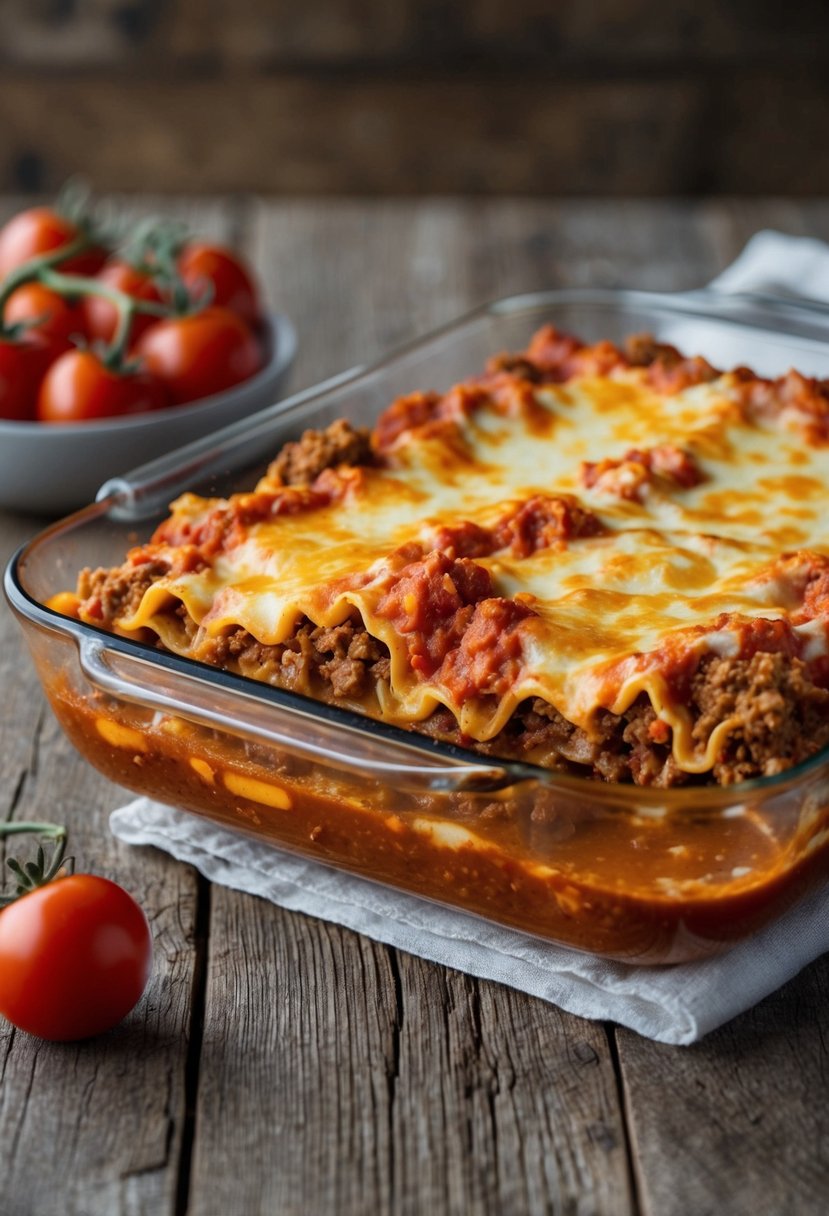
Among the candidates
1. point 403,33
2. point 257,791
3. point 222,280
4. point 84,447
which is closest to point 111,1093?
point 257,791

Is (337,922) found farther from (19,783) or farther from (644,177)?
(644,177)

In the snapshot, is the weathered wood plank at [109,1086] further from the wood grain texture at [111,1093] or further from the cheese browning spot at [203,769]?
the cheese browning spot at [203,769]

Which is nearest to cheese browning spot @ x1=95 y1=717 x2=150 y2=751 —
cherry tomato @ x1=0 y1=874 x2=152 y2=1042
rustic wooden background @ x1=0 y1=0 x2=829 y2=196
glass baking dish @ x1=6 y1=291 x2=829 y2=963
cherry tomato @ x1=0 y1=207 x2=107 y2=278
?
glass baking dish @ x1=6 y1=291 x2=829 y2=963

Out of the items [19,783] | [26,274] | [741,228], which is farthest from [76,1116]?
[741,228]

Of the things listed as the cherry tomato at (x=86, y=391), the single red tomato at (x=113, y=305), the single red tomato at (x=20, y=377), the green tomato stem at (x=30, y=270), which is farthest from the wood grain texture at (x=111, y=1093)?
the single red tomato at (x=113, y=305)

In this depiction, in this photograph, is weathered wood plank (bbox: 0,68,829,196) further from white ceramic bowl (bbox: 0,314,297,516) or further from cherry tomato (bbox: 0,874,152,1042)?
cherry tomato (bbox: 0,874,152,1042)

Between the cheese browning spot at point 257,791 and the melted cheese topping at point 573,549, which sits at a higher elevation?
the melted cheese topping at point 573,549

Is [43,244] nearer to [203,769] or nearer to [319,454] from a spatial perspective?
[319,454]
